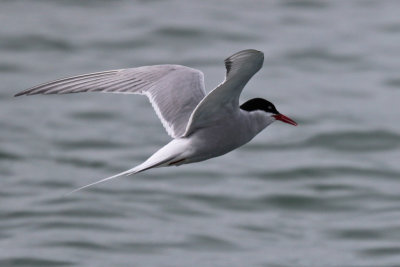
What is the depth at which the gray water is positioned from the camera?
36.4ft

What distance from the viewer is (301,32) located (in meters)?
17.2

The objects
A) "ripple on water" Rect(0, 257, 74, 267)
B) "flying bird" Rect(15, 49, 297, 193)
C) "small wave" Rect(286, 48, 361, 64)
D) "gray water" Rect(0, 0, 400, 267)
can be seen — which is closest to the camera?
"flying bird" Rect(15, 49, 297, 193)

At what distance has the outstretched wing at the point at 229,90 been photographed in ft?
19.1

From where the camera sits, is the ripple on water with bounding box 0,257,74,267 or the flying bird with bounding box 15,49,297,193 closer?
the flying bird with bounding box 15,49,297,193

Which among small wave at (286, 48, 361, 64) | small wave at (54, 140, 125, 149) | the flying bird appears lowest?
the flying bird

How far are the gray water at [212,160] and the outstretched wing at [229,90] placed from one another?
157 inches

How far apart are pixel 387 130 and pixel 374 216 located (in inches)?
94.6

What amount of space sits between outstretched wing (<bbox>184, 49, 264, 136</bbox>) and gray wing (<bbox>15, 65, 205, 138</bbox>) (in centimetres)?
43

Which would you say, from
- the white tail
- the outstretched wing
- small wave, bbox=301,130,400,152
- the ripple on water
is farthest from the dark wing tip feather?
small wave, bbox=301,130,400,152

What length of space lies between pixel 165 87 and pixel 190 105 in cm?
23

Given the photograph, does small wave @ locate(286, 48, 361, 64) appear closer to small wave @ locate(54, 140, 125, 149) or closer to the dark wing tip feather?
small wave @ locate(54, 140, 125, 149)

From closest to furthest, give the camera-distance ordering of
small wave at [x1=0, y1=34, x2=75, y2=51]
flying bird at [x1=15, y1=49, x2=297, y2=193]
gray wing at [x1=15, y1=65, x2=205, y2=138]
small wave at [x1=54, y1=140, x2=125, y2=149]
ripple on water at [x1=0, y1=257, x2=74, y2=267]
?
flying bird at [x1=15, y1=49, x2=297, y2=193] < gray wing at [x1=15, y1=65, x2=205, y2=138] < ripple on water at [x1=0, y1=257, x2=74, y2=267] < small wave at [x1=54, y1=140, x2=125, y2=149] < small wave at [x1=0, y1=34, x2=75, y2=51]

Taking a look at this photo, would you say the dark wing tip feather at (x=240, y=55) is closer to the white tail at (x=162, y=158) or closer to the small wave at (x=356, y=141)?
the white tail at (x=162, y=158)

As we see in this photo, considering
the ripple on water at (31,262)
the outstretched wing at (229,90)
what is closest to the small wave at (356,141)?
the ripple on water at (31,262)
